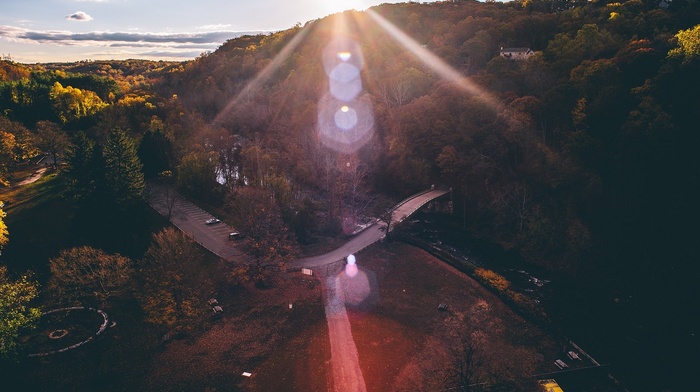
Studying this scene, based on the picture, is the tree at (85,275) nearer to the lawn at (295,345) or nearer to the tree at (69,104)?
the lawn at (295,345)

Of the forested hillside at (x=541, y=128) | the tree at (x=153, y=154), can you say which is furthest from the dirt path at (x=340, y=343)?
the tree at (x=153, y=154)

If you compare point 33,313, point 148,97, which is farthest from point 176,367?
point 148,97

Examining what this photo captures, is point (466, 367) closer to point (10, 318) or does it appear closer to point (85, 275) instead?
point (85, 275)

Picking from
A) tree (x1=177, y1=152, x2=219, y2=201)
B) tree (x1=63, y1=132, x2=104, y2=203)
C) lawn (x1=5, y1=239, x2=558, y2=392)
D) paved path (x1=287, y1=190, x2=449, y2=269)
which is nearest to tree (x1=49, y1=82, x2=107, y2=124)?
tree (x1=177, y1=152, x2=219, y2=201)

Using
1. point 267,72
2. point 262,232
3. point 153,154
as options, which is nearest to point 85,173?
point 153,154

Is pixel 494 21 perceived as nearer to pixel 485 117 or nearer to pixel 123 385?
pixel 485 117

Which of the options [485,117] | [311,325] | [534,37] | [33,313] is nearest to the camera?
[33,313]

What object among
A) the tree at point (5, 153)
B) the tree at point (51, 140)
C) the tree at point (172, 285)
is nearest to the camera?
the tree at point (172, 285)
